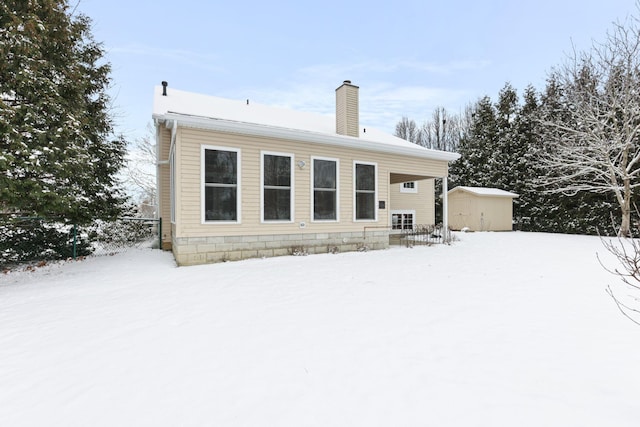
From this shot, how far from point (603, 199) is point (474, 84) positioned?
19.1m

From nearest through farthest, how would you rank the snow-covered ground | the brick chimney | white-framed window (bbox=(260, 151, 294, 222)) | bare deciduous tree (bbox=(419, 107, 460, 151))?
the snow-covered ground, white-framed window (bbox=(260, 151, 294, 222)), the brick chimney, bare deciduous tree (bbox=(419, 107, 460, 151))

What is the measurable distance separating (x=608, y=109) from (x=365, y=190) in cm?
1504

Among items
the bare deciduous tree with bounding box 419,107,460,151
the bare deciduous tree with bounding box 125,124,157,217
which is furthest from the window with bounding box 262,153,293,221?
the bare deciduous tree with bounding box 419,107,460,151

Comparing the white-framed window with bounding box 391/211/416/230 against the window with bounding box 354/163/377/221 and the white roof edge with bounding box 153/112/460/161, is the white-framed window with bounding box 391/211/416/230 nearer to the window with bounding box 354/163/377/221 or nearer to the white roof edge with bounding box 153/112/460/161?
the white roof edge with bounding box 153/112/460/161

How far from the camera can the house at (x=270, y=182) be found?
7348mm

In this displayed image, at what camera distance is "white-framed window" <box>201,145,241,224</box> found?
7488 millimetres

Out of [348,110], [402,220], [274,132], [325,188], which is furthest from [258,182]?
[402,220]

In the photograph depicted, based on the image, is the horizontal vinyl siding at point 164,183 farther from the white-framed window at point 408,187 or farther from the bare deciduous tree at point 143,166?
the bare deciduous tree at point 143,166

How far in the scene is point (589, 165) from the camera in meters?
15.4

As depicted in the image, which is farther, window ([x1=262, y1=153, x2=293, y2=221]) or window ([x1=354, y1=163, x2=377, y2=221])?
window ([x1=354, y1=163, x2=377, y2=221])

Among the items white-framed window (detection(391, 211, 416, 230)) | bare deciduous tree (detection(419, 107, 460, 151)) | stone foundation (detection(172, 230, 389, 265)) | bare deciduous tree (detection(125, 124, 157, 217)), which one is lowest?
stone foundation (detection(172, 230, 389, 265))

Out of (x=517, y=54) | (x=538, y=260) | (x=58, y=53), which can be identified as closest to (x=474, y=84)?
(x=517, y=54)

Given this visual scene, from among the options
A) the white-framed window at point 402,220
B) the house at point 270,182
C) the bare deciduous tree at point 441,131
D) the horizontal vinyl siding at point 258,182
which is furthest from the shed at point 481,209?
the bare deciduous tree at point 441,131

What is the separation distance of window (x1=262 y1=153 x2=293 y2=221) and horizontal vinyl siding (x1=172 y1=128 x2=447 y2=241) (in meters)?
0.16
